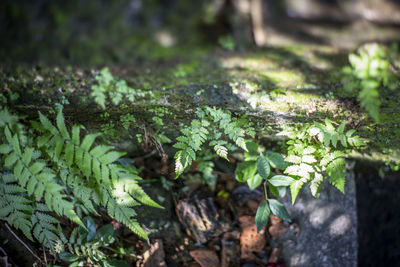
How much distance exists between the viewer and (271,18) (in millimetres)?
1720

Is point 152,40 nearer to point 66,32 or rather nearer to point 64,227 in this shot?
point 66,32

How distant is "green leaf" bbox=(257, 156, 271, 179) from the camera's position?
2.65 metres

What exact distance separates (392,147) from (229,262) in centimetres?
263

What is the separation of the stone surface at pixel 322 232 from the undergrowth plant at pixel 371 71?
220cm

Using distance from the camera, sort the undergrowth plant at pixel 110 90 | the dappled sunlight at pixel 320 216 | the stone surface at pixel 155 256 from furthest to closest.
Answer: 1. the dappled sunlight at pixel 320 216
2. the stone surface at pixel 155 256
3. the undergrowth plant at pixel 110 90

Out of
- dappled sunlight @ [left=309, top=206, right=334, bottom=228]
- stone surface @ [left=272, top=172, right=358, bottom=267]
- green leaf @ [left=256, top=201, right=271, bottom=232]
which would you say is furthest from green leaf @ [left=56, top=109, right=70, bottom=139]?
dappled sunlight @ [left=309, top=206, right=334, bottom=228]

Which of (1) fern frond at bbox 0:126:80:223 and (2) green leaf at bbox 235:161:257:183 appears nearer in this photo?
(1) fern frond at bbox 0:126:80:223

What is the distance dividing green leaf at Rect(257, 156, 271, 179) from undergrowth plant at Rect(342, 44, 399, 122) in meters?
1.11

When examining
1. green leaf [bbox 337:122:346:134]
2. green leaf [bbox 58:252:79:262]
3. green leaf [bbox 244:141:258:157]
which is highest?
green leaf [bbox 337:122:346:134]

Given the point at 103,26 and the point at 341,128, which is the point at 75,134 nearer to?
the point at 103,26

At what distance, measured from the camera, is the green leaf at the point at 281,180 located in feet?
8.74

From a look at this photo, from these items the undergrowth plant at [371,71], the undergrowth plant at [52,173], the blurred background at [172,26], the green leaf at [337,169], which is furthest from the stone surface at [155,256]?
the undergrowth plant at [371,71]

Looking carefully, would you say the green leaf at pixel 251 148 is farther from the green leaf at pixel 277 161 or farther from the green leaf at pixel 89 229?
the green leaf at pixel 89 229

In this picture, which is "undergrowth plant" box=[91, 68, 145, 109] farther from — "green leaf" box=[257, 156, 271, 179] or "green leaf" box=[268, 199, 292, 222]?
"green leaf" box=[268, 199, 292, 222]
